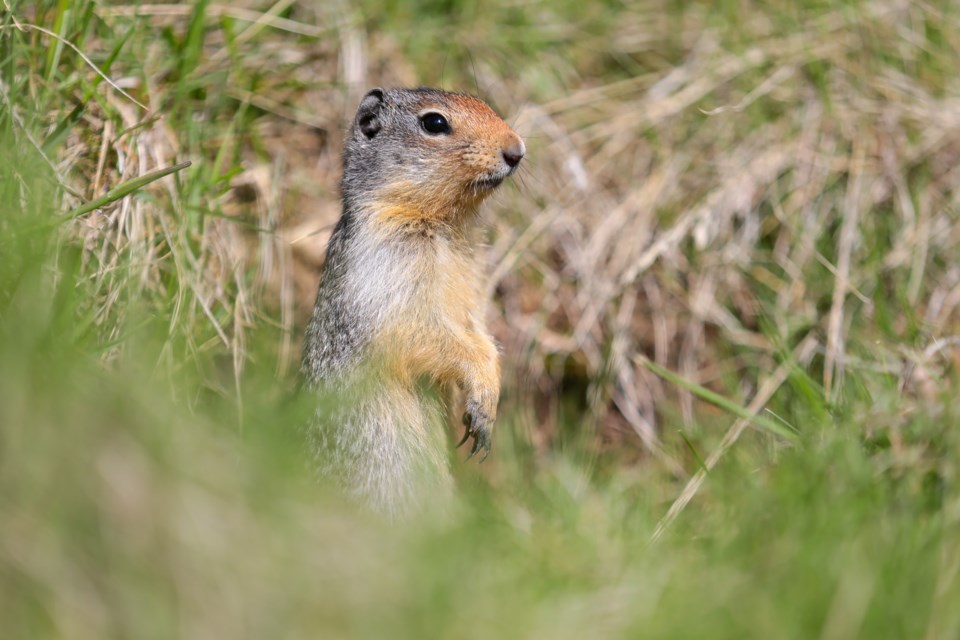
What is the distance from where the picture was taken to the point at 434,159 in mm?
3803

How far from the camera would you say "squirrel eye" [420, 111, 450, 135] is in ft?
12.7

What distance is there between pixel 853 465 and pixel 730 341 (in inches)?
90.4

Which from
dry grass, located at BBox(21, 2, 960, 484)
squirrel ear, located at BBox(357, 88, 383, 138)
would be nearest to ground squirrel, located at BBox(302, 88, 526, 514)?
squirrel ear, located at BBox(357, 88, 383, 138)

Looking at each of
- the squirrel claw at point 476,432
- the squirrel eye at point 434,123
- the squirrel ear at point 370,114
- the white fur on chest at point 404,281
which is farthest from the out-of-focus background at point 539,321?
the squirrel eye at point 434,123

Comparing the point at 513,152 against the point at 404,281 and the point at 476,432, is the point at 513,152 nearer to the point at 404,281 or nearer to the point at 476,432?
the point at 404,281

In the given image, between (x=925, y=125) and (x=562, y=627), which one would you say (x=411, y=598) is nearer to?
(x=562, y=627)

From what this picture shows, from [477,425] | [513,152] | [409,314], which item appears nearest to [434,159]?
[513,152]

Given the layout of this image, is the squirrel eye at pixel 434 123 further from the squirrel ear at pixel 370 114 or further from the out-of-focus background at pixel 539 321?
the out-of-focus background at pixel 539 321

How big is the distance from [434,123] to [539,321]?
1503 mm

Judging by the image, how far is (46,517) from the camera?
204 centimetres

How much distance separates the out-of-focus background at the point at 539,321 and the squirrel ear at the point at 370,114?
653mm

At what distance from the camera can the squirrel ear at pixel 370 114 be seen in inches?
165

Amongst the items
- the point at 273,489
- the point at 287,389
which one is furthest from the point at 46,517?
the point at 287,389

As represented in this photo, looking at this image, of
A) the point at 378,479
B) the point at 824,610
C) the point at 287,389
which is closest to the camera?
the point at 824,610
